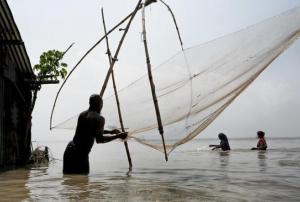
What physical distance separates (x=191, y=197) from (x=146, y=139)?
2.70 meters

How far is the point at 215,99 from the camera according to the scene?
6.79m

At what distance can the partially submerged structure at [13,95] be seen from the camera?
30.6 ft

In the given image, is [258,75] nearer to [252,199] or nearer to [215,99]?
[215,99]

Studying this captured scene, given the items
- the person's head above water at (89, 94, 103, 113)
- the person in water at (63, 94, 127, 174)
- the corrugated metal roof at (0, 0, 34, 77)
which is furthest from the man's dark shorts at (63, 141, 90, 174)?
the corrugated metal roof at (0, 0, 34, 77)

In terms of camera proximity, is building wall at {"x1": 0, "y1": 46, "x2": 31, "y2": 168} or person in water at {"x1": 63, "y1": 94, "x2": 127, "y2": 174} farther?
building wall at {"x1": 0, "y1": 46, "x2": 31, "y2": 168}

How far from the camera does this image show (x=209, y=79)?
22.9 feet

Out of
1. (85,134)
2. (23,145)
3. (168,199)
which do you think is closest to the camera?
(168,199)

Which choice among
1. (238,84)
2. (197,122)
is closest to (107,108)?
(197,122)

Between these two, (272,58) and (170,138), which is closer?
(272,58)

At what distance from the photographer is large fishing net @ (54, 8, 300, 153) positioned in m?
6.54

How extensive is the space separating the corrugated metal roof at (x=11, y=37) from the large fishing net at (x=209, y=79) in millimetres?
3620

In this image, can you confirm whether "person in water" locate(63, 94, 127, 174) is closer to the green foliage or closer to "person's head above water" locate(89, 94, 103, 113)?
"person's head above water" locate(89, 94, 103, 113)

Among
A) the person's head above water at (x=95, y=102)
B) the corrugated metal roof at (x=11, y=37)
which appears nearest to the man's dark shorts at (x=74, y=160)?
the person's head above water at (x=95, y=102)

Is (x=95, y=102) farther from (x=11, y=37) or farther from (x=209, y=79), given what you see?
(x=11, y=37)
